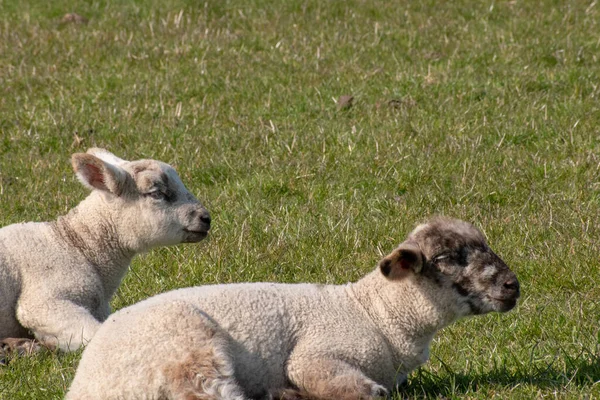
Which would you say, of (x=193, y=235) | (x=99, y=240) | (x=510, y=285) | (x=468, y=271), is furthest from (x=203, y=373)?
(x=99, y=240)

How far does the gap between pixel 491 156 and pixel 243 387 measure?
5357mm

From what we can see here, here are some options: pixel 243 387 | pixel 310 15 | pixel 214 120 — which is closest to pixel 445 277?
pixel 243 387

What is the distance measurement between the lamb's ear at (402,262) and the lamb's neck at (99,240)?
245 cm

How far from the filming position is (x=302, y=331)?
590 centimetres

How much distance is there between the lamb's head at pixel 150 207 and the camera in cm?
765

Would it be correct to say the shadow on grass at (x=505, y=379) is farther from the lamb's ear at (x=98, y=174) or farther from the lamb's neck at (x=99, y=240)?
the lamb's ear at (x=98, y=174)

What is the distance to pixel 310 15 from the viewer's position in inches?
596

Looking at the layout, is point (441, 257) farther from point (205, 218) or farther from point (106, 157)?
point (106, 157)

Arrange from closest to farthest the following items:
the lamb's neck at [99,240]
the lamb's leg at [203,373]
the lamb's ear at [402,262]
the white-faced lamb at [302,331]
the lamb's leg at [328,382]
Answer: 1. the lamb's leg at [203,373]
2. the white-faced lamb at [302,331]
3. the lamb's leg at [328,382]
4. the lamb's ear at [402,262]
5. the lamb's neck at [99,240]

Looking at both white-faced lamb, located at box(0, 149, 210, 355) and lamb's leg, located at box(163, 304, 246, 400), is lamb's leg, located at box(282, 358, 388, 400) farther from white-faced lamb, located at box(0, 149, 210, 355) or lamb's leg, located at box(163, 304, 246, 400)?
white-faced lamb, located at box(0, 149, 210, 355)

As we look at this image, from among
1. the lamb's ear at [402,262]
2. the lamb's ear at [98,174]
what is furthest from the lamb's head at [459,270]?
the lamb's ear at [98,174]

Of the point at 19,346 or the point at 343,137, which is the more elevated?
the point at 343,137

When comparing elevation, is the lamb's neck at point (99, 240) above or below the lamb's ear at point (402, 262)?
below

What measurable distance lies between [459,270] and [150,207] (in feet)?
8.37
